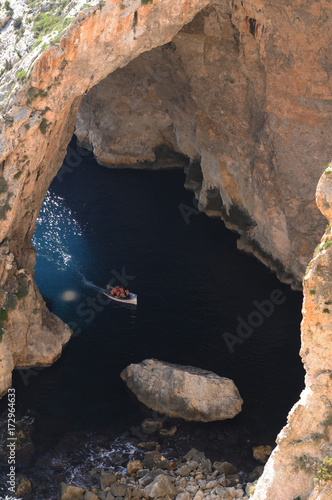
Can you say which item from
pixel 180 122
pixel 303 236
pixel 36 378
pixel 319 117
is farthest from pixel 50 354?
pixel 180 122

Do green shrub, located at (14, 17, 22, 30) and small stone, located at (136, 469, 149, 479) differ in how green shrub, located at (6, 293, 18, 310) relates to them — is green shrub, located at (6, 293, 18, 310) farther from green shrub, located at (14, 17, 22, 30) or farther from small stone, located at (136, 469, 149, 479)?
green shrub, located at (14, 17, 22, 30)

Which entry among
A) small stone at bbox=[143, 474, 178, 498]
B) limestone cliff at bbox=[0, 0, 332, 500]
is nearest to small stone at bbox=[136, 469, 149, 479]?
small stone at bbox=[143, 474, 178, 498]

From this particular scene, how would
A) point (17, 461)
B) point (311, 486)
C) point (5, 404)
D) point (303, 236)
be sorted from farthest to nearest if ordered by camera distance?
point (303, 236) → point (5, 404) → point (17, 461) → point (311, 486)

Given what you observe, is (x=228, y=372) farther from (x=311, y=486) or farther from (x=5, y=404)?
(x=311, y=486)

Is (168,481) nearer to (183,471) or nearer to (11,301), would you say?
(183,471)
